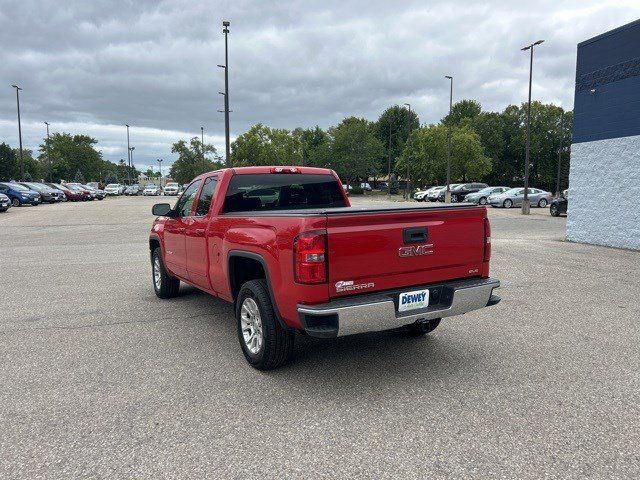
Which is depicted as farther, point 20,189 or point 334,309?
point 20,189

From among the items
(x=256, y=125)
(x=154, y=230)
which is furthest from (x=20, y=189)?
(x=256, y=125)

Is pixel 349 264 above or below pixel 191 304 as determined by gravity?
above

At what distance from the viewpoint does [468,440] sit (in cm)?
313

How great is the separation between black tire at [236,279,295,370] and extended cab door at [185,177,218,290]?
3.77 feet

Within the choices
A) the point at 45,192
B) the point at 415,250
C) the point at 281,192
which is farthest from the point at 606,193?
the point at 45,192

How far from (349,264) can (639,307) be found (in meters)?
4.99

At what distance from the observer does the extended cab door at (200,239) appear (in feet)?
17.3

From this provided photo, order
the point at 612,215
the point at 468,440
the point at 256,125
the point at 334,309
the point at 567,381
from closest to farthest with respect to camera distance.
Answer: the point at 468,440 < the point at 334,309 < the point at 567,381 < the point at 612,215 < the point at 256,125

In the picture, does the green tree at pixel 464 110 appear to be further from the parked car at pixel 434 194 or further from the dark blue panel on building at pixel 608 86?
the dark blue panel on building at pixel 608 86

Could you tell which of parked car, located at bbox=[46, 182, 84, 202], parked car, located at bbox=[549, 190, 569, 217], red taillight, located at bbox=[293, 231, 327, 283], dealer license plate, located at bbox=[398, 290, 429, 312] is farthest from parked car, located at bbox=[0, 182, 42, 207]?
dealer license plate, located at bbox=[398, 290, 429, 312]

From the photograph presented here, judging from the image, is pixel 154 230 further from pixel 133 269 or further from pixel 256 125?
pixel 256 125

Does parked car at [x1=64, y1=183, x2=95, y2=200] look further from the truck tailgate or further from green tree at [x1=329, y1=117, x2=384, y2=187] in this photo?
the truck tailgate

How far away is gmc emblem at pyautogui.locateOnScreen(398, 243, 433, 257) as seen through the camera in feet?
12.9

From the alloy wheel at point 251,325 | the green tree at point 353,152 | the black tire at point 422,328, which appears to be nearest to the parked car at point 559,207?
the black tire at point 422,328
